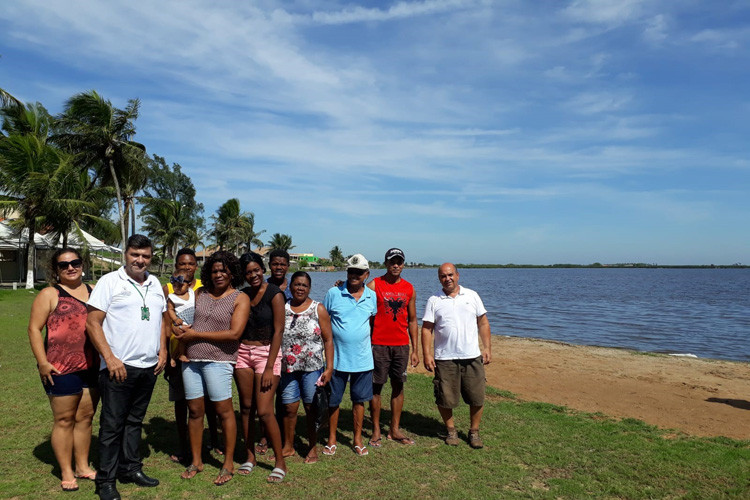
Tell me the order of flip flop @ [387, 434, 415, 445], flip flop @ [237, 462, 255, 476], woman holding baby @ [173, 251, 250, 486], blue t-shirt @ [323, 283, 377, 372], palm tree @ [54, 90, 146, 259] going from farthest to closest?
palm tree @ [54, 90, 146, 259]
flip flop @ [387, 434, 415, 445]
blue t-shirt @ [323, 283, 377, 372]
flip flop @ [237, 462, 255, 476]
woman holding baby @ [173, 251, 250, 486]

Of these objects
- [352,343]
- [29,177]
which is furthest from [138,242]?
[29,177]

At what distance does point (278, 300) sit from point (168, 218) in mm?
45561

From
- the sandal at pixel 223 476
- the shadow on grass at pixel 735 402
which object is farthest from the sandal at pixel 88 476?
the shadow on grass at pixel 735 402

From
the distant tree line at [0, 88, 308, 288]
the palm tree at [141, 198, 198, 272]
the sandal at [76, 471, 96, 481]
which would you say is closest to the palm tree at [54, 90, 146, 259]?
the distant tree line at [0, 88, 308, 288]

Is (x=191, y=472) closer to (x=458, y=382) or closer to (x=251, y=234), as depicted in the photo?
(x=458, y=382)

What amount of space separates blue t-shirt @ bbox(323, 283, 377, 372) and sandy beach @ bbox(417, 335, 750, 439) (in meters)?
3.86

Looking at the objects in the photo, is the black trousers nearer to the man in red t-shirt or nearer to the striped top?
the striped top

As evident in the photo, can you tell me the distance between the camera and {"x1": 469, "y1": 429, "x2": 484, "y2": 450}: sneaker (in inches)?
211

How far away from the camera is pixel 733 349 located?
1588 centimetres

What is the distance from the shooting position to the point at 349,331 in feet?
16.6

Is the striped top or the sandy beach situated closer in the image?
the striped top

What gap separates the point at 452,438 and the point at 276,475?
199 centimetres

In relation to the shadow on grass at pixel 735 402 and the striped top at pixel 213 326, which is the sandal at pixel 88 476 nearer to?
the striped top at pixel 213 326

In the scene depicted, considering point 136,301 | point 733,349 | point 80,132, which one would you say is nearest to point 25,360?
point 136,301
